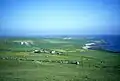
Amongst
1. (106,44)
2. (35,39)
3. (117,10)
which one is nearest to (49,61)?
(35,39)

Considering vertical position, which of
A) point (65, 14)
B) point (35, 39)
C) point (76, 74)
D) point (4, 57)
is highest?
point (65, 14)

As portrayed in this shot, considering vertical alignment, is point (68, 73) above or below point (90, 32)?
below

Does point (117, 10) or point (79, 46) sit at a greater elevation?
point (117, 10)

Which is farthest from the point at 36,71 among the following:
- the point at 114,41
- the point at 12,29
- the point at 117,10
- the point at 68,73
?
the point at 117,10

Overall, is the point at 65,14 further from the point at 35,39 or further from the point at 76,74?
the point at 76,74

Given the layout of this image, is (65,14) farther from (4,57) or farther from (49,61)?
(4,57)
